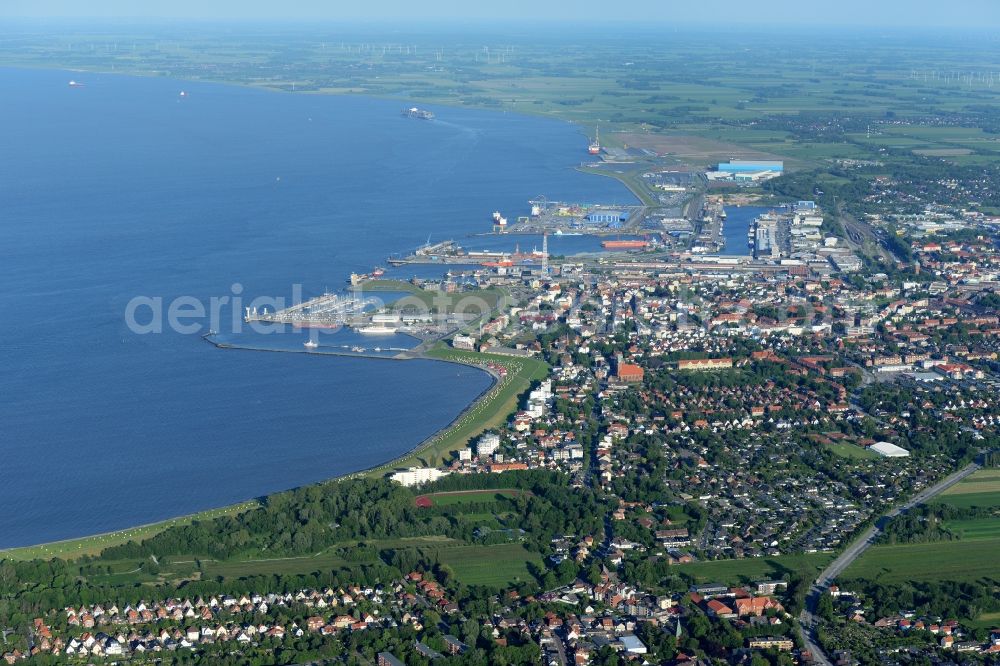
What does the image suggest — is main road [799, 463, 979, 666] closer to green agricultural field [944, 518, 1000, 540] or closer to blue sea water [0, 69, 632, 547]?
green agricultural field [944, 518, 1000, 540]

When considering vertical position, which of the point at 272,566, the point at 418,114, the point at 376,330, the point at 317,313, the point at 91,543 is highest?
the point at 418,114

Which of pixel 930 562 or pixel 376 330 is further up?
pixel 376 330

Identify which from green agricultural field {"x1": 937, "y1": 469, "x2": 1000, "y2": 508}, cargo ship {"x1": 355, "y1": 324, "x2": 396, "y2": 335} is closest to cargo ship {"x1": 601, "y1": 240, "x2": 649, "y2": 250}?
cargo ship {"x1": 355, "y1": 324, "x2": 396, "y2": 335}

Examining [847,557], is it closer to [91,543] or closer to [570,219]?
[91,543]

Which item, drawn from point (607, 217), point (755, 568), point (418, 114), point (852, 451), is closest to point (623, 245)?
point (607, 217)

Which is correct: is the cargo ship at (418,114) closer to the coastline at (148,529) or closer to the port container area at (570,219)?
the port container area at (570,219)

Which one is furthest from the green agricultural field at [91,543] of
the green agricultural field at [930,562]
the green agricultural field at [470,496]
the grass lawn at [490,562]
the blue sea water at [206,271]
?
the green agricultural field at [930,562]

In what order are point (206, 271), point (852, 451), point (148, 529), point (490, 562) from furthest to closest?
point (206, 271)
point (852, 451)
point (148, 529)
point (490, 562)

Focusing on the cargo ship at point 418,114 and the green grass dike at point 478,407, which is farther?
the cargo ship at point 418,114
